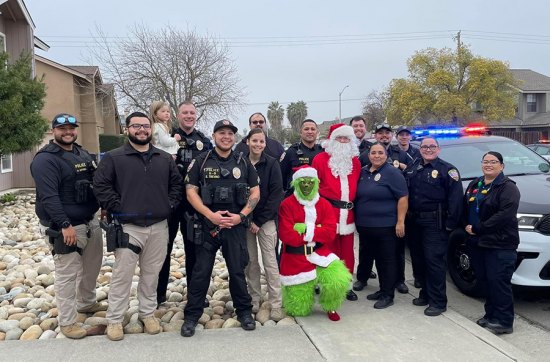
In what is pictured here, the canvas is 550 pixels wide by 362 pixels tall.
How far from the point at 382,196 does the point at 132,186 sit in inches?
99.7

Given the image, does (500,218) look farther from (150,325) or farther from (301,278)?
(150,325)

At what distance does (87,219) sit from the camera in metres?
4.18

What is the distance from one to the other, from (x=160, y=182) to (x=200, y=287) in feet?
3.41

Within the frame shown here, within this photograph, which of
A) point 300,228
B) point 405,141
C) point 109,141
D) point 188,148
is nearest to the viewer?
point 300,228

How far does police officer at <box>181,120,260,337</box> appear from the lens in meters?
4.04

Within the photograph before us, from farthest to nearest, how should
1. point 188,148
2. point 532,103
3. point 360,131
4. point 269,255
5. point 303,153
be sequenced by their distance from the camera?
point 532,103 → point 360,131 → point 303,153 → point 188,148 → point 269,255

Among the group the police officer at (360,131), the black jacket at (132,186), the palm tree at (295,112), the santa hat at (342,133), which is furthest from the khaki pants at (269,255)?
the palm tree at (295,112)

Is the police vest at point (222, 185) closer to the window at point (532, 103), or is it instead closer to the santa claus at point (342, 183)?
the santa claus at point (342, 183)

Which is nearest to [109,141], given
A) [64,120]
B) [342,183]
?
[64,120]

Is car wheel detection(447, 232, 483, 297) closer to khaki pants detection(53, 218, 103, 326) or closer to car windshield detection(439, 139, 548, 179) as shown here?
car windshield detection(439, 139, 548, 179)

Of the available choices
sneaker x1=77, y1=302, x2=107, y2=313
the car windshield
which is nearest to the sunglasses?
sneaker x1=77, y1=302, x2=107, y2=313

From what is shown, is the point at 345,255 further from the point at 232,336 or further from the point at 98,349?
the point at 98,349

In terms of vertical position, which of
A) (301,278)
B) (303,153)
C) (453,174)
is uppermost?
(303,153)

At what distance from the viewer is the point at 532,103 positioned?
124 ft
